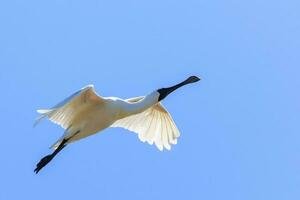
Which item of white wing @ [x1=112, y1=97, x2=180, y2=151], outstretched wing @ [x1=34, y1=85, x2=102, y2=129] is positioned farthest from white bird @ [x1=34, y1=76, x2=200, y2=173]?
white wing @ [x1=112, y1=97, x2=180, y2=151]

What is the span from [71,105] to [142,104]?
1524 millimetres

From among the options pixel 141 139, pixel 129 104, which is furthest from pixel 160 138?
pixel 129 104

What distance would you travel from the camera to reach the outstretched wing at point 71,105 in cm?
2070

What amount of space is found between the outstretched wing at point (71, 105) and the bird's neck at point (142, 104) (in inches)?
25.3

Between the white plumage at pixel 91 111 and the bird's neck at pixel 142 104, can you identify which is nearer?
the white plumage at pixel 91 111

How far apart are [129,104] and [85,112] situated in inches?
36.0

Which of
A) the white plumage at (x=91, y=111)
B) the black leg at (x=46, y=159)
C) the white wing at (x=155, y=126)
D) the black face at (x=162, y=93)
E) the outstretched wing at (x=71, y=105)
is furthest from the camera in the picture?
the white wing at (x=155, y=126)

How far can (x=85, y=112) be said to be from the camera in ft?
70.6

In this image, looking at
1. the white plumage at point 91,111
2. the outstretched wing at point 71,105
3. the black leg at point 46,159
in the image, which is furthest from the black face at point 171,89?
the black leg at point 46,159

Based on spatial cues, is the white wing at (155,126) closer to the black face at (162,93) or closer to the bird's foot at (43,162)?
the black face at (162,93)

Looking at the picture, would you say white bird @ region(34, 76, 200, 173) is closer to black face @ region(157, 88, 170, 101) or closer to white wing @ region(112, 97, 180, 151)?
black face @ region(157, 88, 170, 101)

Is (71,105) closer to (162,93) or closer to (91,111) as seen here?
(91,111)

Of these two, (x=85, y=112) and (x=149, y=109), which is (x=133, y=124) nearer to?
(x=149, y=109)

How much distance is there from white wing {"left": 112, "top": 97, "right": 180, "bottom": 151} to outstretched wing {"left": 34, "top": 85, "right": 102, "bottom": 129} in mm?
2586
